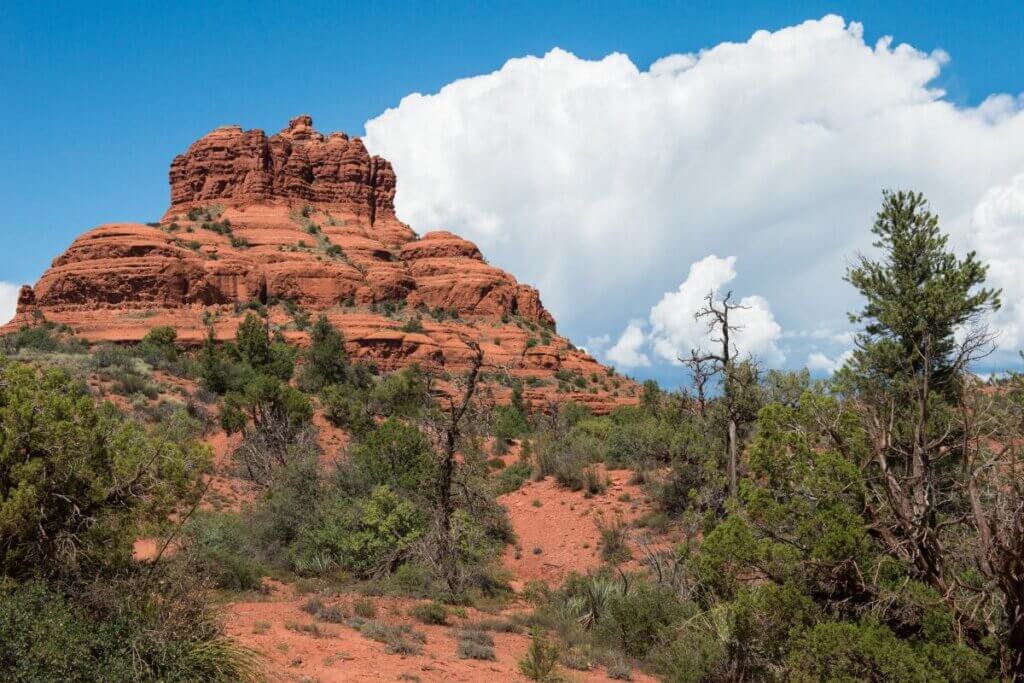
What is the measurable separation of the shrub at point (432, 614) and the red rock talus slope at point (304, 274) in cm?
3178

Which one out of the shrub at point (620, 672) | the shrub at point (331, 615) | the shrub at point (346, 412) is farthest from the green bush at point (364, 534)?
the shrub at point (346, 412)

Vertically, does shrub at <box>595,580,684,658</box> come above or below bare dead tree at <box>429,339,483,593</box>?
below

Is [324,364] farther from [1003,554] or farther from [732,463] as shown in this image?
[1003,554]

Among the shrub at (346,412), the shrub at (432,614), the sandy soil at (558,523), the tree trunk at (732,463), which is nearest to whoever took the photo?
the shrub at (432,614)

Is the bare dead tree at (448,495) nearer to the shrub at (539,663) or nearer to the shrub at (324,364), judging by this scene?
the shrub at (539,663)

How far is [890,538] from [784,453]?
1612 millimetres

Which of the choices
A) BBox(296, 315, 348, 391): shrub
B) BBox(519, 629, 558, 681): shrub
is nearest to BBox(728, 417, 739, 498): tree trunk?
BBox(519, 629, 558, 681): shrub

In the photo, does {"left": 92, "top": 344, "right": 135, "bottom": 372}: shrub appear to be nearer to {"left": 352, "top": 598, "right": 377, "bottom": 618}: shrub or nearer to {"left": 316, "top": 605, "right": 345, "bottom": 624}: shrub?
{"left": 352, "top": 598, "right": 377, "bottom": 618}: shrub

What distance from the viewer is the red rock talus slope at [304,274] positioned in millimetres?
50969

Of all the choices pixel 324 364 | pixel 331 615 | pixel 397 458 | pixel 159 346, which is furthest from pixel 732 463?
pixel 159 346

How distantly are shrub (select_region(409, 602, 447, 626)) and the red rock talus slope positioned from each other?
31.8m

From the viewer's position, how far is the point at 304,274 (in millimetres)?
57375

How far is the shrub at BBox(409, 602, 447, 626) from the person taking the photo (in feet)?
41.2

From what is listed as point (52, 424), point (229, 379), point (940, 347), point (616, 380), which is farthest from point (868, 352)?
point (616, 380)
